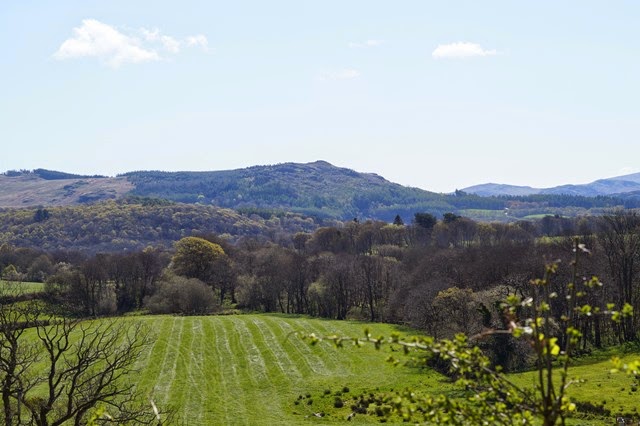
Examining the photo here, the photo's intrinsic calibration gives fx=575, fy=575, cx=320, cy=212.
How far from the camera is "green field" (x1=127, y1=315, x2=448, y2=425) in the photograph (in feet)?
150

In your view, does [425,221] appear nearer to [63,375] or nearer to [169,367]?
[169,367]

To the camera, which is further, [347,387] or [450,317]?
[450,317]

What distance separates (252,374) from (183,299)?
40.7 meters

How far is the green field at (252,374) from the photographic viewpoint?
150 feet

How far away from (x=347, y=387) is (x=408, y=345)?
47.1 meters

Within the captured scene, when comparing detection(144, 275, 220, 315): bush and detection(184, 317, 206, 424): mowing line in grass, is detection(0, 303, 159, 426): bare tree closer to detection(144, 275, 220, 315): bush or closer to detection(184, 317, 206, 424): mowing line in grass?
detection(184, 317, 206, 424): mowing line in grass

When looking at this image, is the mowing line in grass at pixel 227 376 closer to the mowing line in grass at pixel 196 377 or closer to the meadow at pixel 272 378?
the meadow at pixel 272 378

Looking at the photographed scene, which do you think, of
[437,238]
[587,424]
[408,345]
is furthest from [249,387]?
[437,238]

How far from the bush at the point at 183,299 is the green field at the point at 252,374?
15921 millimetres

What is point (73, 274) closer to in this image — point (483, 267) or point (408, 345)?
point (483, 267)

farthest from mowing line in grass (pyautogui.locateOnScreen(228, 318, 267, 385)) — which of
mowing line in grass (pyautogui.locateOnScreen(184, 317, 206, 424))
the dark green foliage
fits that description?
the dark green foliage

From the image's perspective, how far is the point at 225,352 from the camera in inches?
2635

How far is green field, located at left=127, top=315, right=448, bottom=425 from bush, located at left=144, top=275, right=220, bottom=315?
15921mm

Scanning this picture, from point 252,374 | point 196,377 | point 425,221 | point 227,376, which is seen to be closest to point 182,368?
point 196,377
